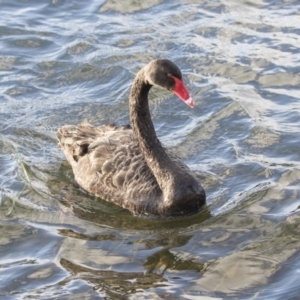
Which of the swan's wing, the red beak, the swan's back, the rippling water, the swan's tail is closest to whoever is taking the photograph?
the rippling water

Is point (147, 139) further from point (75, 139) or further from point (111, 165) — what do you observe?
point (75, 139)

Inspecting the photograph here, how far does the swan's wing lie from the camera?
343 inches

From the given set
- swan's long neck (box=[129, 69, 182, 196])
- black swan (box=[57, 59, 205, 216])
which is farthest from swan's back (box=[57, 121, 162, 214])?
swan's long neck (box=[129, 69, 182, 196])

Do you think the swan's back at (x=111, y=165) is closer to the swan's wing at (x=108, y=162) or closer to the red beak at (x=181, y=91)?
the swan's wing at (x=108, y=162)

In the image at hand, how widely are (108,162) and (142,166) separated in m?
0.40

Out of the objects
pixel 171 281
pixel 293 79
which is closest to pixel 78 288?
pixel 171 281

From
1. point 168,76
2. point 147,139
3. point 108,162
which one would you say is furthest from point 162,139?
point 168,76

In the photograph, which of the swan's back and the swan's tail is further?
the swan's tail

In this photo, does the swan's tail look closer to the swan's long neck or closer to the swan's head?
the swan's long neck

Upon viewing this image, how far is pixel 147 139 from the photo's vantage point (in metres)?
8.70

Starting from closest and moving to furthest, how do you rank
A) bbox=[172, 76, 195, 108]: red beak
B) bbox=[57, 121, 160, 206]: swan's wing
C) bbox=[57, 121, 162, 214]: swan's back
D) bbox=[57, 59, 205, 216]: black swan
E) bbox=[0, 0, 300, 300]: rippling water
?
1. bbox=[0, 0, 300, 300]: rippling water
2. bbox=[172, 76, 195, 108]: red beak
3. bbox=[57, 59, 205, 216]: black swan
4. bbox=[57, 121, 162, 214]: swan's back
5. bbox=[57, 121, 160, 206]: swan's wing

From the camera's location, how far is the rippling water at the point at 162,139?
7.22m

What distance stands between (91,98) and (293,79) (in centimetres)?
268

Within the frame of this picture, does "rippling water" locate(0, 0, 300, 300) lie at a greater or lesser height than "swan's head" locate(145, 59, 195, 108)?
lesser
